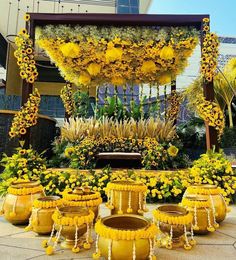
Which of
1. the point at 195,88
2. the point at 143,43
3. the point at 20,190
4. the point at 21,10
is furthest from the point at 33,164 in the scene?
the point at 21,10

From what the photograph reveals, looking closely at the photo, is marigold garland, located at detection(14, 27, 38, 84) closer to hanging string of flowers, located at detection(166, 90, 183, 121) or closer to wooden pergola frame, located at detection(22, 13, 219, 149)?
wooden pergola frame, located at detection(22, 13, 219, 149)

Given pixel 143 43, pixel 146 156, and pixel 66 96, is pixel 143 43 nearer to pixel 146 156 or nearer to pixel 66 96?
pixel 146 156

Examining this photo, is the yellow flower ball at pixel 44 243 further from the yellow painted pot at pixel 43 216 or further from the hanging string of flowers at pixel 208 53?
the hanging string of flowers at pixel 208 53

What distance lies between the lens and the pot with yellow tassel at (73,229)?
3.82ft

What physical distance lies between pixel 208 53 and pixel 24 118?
7.25 ft


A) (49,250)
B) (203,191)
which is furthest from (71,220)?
(203,191)

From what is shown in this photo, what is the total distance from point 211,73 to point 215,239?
6.71 feet

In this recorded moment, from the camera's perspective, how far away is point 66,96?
197 inches

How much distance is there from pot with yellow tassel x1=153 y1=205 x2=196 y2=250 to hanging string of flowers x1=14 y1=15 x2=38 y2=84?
231 centimetres

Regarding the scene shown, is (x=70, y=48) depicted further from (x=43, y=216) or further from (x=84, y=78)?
(x=43, y=216)

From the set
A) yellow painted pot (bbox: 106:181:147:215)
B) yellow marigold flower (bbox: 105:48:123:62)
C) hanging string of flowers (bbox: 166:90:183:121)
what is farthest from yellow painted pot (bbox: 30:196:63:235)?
hanging string of flowers (bbox: 166:90:183:121)

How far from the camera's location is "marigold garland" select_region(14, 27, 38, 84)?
2922 millimetres

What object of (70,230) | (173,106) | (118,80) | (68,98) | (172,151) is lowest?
(70,230)

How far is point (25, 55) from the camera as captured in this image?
2.95m
